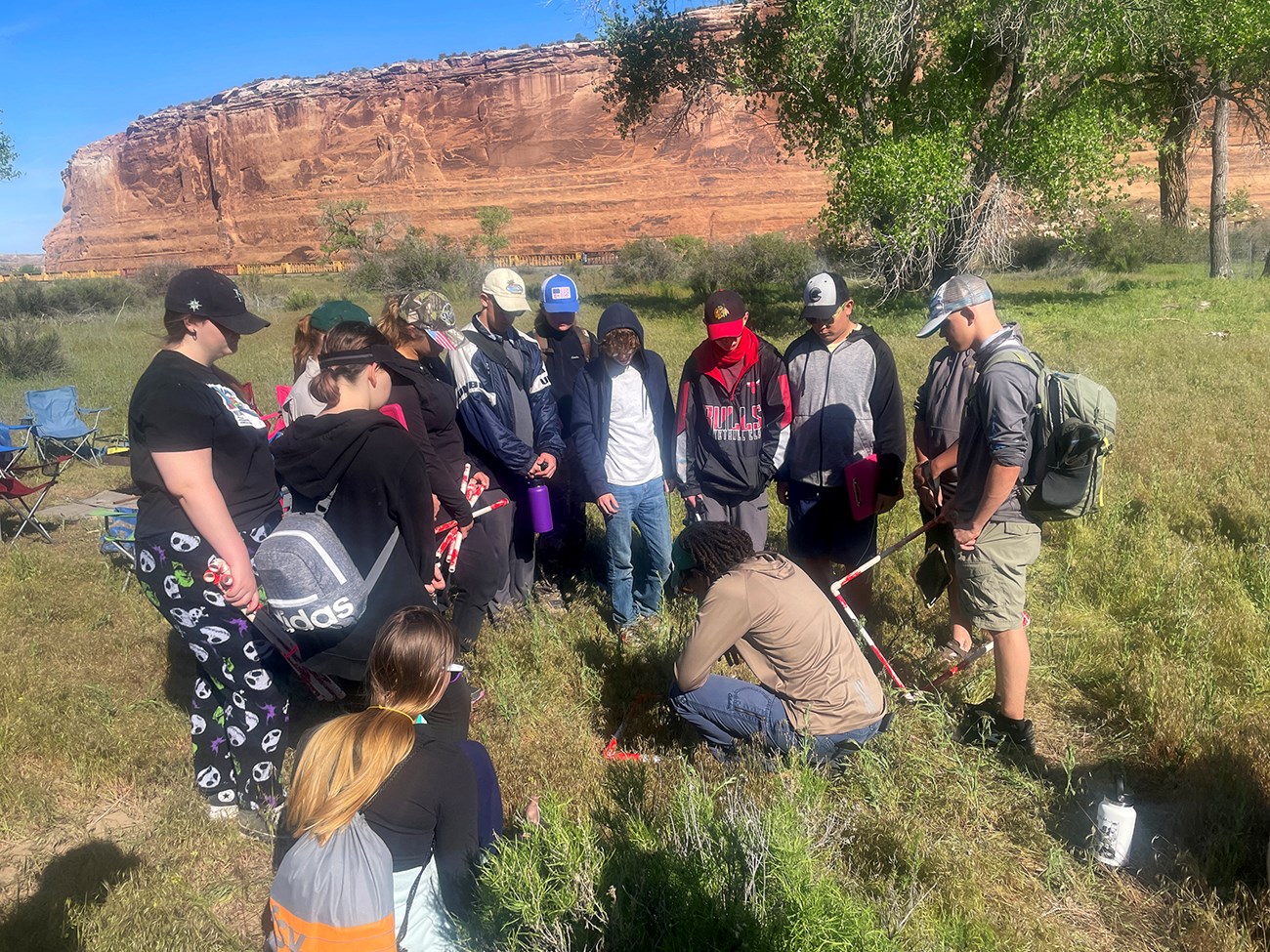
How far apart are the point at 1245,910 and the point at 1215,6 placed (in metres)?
15.6

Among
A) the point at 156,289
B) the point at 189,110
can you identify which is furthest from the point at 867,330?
the point at 189,110

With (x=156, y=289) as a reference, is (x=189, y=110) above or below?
above

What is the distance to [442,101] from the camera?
223 feet

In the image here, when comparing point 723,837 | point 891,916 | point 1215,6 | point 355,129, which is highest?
point 355,129

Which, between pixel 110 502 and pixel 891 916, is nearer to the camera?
pixel 891 916

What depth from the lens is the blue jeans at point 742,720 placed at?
2.81m

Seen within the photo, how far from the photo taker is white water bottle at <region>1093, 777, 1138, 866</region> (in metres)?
2.39

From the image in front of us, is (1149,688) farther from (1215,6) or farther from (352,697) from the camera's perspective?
(1215,6)

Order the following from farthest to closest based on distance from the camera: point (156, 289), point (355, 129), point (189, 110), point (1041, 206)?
1. point (189, 110)
2. point (355, 129)
3. point (156, 289)
4. point (1041, 206)

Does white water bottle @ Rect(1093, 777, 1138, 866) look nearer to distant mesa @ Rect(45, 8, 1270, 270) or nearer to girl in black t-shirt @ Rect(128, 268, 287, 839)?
girl in black t-shirt @ Rect(128, 268, 287, 839)

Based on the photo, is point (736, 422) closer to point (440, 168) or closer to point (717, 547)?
point (717, 547)

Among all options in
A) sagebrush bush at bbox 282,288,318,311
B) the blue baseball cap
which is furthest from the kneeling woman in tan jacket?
sagebrush bush at bbox 282,288,318,311

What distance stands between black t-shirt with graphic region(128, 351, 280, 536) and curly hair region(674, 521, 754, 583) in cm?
152

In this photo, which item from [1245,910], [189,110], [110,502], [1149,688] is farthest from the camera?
[189,110]
